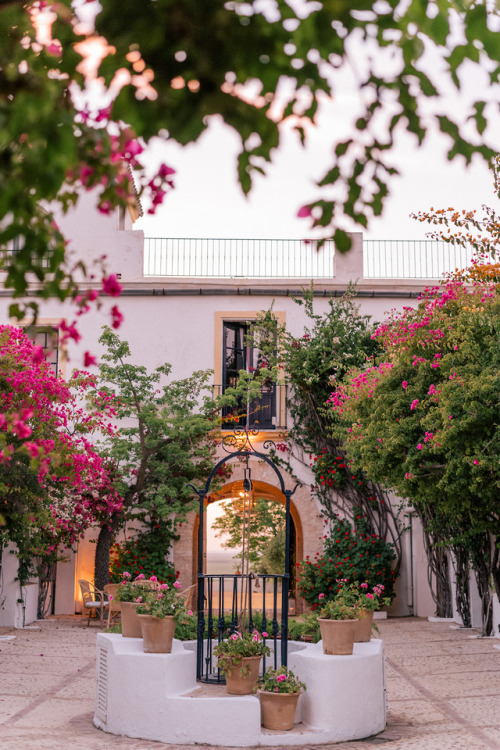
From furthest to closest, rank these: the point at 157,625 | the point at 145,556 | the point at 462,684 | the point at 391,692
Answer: the point at 145,556 → the point at 462,684 → the point at 391,692 → the point at 157,625

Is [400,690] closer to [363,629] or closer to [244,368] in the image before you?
[363,629]

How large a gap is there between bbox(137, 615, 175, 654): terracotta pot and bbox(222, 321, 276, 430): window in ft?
27.1

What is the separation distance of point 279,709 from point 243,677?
331mm

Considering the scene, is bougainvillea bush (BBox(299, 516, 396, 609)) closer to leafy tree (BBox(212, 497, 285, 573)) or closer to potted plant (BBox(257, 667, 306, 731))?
leafy tree (BBox(212, 497, 285, 573))

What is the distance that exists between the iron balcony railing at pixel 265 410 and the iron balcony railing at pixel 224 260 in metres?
2.15

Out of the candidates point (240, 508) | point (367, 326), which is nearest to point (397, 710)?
point (367, 326)

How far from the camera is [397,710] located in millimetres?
7055

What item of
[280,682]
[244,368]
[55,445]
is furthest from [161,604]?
[244,368]

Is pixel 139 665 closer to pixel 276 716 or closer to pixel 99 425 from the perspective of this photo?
pixel 276 716

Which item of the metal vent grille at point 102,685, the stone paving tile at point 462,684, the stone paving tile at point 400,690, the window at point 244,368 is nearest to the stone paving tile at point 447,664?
the stone paving tile at point 462,684

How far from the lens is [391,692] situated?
7.86 m

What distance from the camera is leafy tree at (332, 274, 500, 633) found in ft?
28.3

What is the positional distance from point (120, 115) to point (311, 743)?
202 inches

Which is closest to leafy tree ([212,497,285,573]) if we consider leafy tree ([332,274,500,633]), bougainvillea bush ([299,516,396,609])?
bougainvillea bush ([299,516,396,609])
